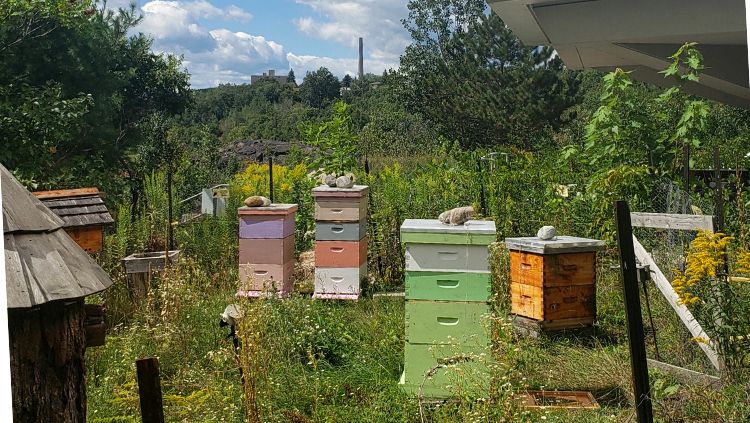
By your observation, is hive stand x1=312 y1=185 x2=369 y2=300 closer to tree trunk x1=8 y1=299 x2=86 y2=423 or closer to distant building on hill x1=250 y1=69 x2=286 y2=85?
tree trunk x1=8 y1=299 x2=86 y2=423

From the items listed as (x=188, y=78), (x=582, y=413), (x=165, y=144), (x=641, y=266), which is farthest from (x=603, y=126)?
(x=188, y=78)

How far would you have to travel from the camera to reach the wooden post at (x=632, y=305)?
2.19 meters

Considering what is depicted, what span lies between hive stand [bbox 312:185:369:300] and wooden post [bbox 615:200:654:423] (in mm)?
4052

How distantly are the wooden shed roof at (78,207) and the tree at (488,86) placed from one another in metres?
19.5

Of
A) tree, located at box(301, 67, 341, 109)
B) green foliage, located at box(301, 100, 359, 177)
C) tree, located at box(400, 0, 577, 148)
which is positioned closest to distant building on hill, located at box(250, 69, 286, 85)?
tree, located at box(301, 67, 341, 109)

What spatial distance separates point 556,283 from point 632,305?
2847 mm

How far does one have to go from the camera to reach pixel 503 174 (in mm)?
7434

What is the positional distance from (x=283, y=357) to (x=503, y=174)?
410 centimetres

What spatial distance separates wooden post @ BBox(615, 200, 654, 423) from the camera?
2194 mm

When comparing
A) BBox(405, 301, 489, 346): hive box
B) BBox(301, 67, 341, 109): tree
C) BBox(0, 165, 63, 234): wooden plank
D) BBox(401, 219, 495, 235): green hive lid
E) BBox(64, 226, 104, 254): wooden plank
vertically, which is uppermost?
BBox(301, 67, 341, 109): tree

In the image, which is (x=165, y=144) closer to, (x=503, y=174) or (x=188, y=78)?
(x=188, y=78)

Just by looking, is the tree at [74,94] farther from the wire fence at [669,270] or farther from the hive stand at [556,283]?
the wire fence at [669,270]

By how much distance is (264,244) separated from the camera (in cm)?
611

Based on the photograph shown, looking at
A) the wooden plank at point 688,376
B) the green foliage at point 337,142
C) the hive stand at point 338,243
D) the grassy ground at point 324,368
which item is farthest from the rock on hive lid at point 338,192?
the wooden plank at point 688,376
